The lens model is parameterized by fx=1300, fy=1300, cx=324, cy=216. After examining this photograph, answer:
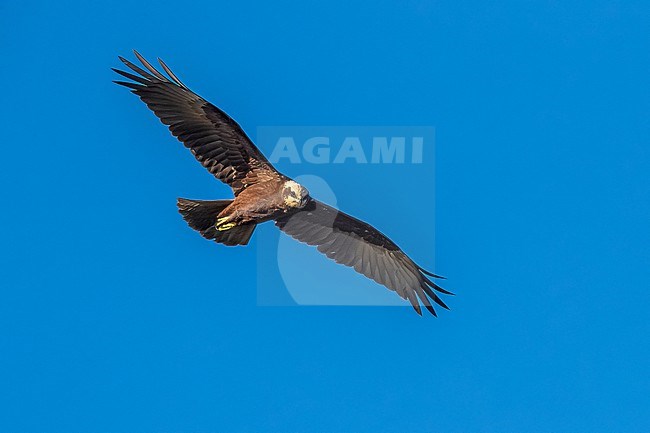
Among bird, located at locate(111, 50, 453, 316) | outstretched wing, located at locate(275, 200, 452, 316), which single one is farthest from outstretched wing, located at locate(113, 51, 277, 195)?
outstretched wing, located at locate(275, 200, 452, 316)

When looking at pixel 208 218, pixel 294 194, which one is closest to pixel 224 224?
pixel 208 218

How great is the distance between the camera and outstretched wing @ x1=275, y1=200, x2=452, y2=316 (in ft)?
46.1

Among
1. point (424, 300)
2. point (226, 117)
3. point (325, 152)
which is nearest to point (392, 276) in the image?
point (424, 300)

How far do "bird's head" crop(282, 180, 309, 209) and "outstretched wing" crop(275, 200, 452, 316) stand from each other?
0.91m

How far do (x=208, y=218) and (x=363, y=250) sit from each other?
2017mm

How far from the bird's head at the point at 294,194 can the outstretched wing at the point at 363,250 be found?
91 cm

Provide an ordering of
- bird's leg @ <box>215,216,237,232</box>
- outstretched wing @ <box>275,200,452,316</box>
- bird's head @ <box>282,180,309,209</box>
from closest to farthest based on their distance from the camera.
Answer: bird's head @ <box>282,180,309,209</box> < bird's leg @ <box>215,216,237,232</box> < outstretched wing @ <box>275,200,452,316</box>

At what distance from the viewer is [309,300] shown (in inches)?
595

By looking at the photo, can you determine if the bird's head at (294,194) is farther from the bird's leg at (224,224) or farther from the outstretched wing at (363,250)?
the outstretched wing at (363,250)

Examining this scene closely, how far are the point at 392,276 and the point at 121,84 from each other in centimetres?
375

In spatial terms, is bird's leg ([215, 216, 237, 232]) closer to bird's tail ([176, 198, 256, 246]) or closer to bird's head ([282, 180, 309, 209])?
bird's tail ([176, 198, 256, 246])

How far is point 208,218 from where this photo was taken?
43.4ft

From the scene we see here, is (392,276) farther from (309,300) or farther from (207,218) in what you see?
(207,218)

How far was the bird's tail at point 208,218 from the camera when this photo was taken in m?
13.2
